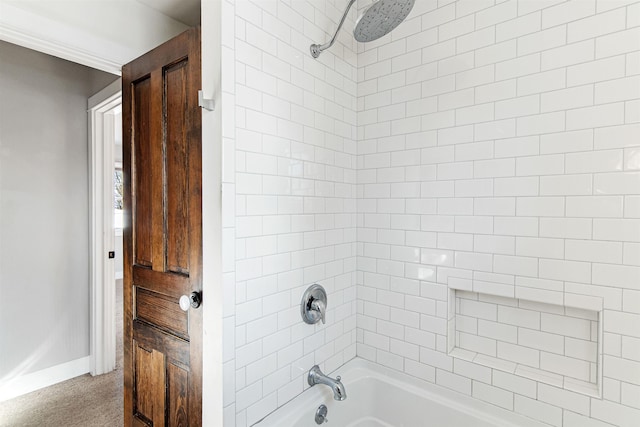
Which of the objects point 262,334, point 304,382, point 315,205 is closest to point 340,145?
point 315,205

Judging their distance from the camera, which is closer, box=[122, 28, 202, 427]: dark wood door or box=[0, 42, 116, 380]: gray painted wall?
box=[122, 28, 202, 427]: dark wood door

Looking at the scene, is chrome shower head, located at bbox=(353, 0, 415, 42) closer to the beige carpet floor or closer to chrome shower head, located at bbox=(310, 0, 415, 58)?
chrome shower head, located at bbox=(310, 0, 415, 58)

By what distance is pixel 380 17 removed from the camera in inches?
45.8

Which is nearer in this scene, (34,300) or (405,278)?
(405,278)

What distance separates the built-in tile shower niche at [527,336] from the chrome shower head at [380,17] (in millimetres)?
1160

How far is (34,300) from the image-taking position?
2.41 meters

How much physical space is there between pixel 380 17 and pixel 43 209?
9.23 ft

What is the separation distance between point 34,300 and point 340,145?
2644 mm

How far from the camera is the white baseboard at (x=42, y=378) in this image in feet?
7.53

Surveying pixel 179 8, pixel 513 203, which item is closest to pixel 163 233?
pixel 179 8

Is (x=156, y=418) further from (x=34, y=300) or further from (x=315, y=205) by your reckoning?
(x=34, y=300)

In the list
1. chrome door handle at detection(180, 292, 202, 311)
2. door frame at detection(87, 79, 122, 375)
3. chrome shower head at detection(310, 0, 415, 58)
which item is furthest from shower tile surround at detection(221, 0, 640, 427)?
door frame at detection(87, 79, 122, 375)

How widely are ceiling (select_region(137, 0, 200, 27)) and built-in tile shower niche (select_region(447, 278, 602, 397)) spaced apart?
7.08 feet

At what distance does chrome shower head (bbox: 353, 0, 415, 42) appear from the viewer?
1104mm
